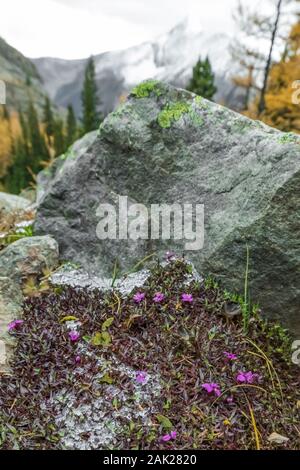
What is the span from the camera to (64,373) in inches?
127

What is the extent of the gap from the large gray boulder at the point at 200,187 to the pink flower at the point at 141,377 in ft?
4.42

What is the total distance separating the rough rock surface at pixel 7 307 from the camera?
353 centimetres

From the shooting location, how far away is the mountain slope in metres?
140

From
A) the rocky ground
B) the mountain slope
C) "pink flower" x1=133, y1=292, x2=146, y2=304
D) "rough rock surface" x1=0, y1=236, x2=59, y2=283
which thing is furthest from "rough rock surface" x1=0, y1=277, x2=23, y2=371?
the mountain slope

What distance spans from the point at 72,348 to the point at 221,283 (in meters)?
1.64

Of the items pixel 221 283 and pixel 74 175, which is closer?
pixel 221 283

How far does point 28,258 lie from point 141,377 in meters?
2.06

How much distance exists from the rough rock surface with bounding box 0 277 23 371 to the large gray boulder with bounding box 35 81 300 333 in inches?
35.8

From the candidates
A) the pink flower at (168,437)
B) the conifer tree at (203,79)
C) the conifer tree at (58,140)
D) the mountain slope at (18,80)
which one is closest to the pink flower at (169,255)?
the pink flower at (168,437)

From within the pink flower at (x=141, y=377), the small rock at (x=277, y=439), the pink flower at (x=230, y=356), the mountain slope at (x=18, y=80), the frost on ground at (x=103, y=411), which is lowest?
the small rock at (x=277, y=439)

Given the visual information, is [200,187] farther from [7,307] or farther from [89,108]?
[89,108]

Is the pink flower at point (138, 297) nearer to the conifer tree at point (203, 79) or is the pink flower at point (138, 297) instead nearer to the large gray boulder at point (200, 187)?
the large gray boulder at point (200, 187)
